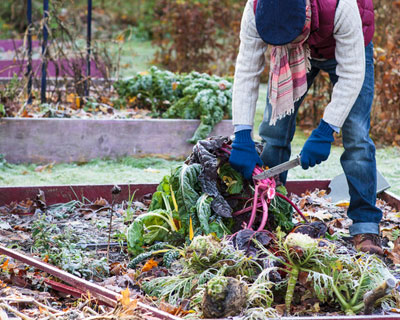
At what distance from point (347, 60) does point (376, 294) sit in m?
1.24

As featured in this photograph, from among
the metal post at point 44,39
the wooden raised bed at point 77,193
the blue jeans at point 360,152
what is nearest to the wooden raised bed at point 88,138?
the metal post at point 44,39

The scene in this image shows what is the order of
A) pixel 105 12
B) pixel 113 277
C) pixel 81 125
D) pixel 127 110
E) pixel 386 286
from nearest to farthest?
pixel 386 286 < pixel 113 277 < pixel 81 125 < pixel 127 110 < pixel 105 12

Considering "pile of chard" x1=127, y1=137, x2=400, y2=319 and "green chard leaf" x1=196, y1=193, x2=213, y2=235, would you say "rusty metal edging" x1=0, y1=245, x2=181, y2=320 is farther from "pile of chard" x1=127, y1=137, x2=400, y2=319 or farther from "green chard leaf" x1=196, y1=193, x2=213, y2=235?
"green chard leaf" x1=196, y1=193, x2=213, y2=235

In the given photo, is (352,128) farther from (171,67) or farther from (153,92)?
(171,67)

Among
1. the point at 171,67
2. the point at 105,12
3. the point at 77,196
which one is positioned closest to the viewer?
the point at 77,196

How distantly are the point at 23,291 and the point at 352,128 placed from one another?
187 cm

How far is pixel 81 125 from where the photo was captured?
5.61m

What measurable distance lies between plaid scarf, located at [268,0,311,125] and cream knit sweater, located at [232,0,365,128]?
0.10m

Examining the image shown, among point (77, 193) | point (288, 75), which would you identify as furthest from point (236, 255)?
point (77, 193)

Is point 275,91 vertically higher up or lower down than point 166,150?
higher up

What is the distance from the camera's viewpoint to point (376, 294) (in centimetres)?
233

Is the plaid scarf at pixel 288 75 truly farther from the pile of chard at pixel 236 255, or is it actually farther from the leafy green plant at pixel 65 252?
the leafy green plant at pixel 65 252

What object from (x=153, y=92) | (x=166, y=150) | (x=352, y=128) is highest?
(x=352, y=128)

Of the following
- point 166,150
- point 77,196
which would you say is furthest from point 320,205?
point 166,150
